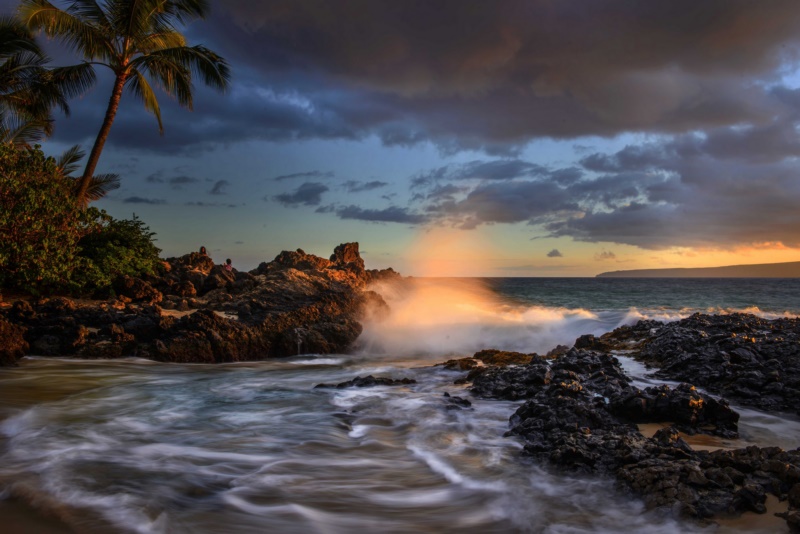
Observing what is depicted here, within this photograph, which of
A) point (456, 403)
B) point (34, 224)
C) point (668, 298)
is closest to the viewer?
point (456, 403)

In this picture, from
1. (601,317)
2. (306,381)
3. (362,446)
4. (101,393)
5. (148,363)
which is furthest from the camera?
(601,317)

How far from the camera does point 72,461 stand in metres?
5.20

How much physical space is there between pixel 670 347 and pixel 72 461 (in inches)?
426

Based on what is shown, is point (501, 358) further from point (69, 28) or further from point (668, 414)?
point (69, 28)

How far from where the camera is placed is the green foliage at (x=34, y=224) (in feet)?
45.2

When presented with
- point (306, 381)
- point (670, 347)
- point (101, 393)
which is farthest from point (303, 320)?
point (670, 347)

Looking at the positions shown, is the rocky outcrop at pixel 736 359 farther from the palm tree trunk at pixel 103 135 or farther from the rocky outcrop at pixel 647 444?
the palm tree trunk at pixel 103 135

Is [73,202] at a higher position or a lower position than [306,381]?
higher

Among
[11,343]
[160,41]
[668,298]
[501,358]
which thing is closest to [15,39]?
[160,41]

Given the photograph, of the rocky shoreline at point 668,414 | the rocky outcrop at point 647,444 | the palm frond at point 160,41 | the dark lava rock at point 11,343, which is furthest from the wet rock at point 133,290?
the rocky outcrop at point 647,444

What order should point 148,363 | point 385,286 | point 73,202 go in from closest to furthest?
point 148,363 → point 73,202 → point 385,286

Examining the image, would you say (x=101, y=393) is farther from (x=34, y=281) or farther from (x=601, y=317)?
(x=601, y=317)

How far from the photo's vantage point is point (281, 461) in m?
5.43

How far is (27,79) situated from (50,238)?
9871mm
